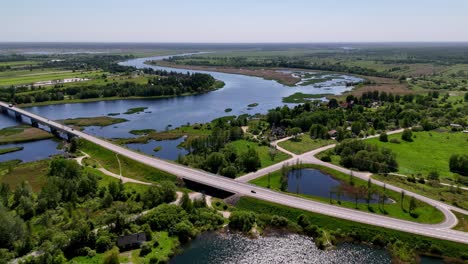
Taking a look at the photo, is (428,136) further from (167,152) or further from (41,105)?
(41,105)

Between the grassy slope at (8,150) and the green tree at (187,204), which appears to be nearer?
the green tree at (187,204)

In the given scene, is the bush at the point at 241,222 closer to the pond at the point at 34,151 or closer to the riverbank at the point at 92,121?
the pond at the point at 34,151

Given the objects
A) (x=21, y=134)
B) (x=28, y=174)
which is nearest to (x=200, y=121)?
(x=21, y=134)

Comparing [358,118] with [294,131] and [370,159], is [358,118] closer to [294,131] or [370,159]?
[294,131]

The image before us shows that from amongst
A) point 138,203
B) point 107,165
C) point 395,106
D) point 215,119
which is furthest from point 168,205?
point 395,106

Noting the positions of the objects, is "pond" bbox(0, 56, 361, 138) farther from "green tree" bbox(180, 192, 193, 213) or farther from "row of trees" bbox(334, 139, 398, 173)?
"row of trees" bbox(334, 139, 398, 173)

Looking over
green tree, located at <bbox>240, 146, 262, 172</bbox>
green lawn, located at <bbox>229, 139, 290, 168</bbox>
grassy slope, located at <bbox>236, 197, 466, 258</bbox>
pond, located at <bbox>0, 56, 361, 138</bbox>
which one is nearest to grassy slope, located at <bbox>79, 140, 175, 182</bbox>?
green tree, located at <bbox>240, 146, 262, 172</bbox>

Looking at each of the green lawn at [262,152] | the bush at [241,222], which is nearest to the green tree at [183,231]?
the bush at [241,222]
